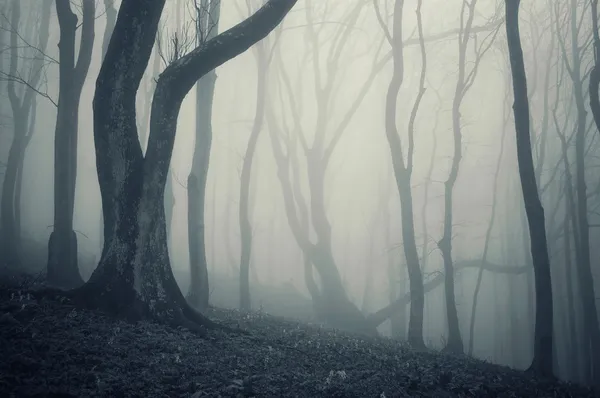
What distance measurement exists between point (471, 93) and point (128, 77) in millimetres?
22687

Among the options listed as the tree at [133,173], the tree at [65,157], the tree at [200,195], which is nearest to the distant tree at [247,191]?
the tree at [200,195]

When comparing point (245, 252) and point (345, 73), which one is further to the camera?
point (345, 73)

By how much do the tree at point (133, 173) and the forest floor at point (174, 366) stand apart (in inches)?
17.7

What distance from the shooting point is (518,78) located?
852 centimetres

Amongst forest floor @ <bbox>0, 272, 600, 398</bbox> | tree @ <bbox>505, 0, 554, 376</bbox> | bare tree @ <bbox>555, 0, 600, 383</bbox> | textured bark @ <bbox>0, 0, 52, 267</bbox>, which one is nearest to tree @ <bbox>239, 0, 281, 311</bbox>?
textured bark @ <bbox>0, 0, 52, 267</bbox>

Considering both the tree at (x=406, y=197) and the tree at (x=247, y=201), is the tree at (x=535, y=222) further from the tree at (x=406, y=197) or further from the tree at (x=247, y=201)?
the tree at (x=247, y=201)

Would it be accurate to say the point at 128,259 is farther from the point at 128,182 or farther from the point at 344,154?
the point at 344,154

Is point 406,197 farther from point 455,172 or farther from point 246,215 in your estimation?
point 246,215

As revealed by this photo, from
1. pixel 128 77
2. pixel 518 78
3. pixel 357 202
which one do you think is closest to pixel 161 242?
pixel 128 77

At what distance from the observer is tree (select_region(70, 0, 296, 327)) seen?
5.60 meters

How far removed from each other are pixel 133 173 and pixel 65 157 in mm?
5449

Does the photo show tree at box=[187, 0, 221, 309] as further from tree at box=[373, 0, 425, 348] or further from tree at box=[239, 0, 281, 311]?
tree at box=[373, 0, 425, 348]

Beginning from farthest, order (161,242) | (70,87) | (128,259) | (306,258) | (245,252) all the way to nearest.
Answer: (306,258) → (245,252) → (70,87) → (161,242) → (128,259)

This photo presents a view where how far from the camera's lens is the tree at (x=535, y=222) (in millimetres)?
7816
